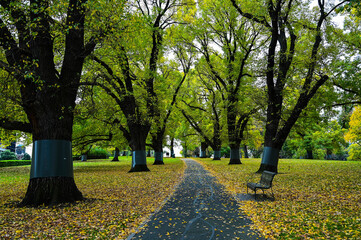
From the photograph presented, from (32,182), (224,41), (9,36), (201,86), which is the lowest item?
(32,182)

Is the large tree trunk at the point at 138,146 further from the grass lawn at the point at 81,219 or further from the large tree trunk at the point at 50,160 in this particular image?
the large tree trunk at the point at 50,160

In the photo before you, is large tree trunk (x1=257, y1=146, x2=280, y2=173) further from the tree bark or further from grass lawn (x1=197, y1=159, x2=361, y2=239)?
the tree bark

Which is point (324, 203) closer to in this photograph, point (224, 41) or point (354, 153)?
point (224, 41)

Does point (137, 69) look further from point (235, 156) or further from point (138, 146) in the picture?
point (235, 156)

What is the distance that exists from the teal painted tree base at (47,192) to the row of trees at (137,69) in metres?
0.03

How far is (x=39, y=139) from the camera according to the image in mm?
7680

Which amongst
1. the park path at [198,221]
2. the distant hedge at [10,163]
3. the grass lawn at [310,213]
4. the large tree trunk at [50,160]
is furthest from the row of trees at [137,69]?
the distant hedge at [10,163]

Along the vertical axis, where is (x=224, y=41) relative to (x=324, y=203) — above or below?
above

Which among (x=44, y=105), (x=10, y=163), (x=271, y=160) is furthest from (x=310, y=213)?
(x=10, y=163)

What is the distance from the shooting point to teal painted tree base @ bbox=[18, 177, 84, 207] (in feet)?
24.1

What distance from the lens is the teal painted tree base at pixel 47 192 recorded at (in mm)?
7336

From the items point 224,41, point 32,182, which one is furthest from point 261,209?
point 224,41

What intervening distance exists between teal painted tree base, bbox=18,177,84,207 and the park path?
3344mm

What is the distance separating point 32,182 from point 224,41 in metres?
21.6
